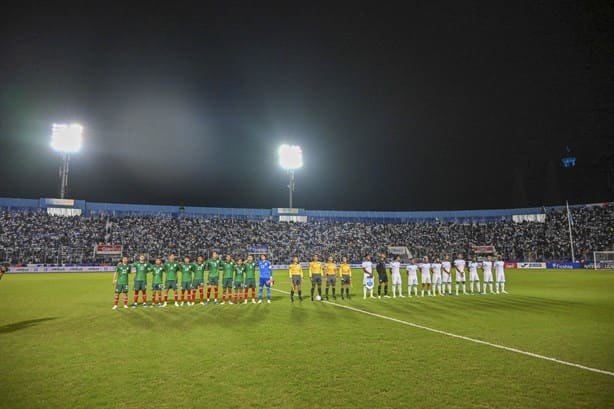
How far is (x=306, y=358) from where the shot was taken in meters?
8.08

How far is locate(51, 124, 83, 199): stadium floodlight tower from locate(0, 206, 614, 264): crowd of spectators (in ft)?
25.3

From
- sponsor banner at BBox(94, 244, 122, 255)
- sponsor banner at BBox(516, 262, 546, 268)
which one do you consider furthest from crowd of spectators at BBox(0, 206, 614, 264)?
sponsor banner at BBox(516, 262, 546, 268)

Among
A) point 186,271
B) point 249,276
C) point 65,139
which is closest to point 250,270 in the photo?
point 249,276

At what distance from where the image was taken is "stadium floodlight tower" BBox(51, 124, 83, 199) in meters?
47.6

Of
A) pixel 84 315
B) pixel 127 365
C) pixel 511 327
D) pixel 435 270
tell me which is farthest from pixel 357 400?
pixel 435 270

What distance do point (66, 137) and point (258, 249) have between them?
29.6m

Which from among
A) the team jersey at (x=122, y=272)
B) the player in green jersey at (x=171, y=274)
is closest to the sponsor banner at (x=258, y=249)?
the player in green jersey at (x=171, y=274)

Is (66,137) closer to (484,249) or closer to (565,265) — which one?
(484,249)

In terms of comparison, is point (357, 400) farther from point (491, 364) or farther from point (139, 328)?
point (139, 328)

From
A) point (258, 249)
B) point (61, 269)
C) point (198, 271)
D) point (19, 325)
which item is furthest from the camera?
point (258, 249)

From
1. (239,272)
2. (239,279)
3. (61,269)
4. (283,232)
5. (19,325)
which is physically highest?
(283,232)

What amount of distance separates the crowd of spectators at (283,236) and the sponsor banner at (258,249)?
0.59 m

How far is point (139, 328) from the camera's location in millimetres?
11547

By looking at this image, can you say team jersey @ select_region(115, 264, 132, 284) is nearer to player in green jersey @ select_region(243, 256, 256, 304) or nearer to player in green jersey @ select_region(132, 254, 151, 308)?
player in green jersey @ select_region(132, 254, 151, 308)
